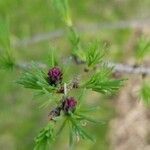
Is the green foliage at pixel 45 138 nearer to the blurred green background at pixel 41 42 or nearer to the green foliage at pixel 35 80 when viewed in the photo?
the green foliage at pixel 35 80

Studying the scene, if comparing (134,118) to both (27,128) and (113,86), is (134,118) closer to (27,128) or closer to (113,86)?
(27,128)

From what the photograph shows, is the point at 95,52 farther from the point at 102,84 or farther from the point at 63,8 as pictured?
the point at 63,8

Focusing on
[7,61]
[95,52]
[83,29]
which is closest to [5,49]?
[7,61]

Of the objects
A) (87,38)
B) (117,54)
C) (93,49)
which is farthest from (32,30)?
(93,49)

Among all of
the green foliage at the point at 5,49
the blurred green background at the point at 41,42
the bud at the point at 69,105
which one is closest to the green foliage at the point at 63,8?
the green foliage at the point at 5,49

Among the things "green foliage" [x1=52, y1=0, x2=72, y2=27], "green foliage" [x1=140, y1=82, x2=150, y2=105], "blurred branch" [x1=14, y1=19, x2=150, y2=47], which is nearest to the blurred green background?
"blurred branch" [x1=14, y1=19, x2=150, y2=47]

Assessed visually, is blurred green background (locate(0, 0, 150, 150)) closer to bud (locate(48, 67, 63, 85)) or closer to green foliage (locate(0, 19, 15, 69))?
green foliage (locate(0, 19, 15, 69))
